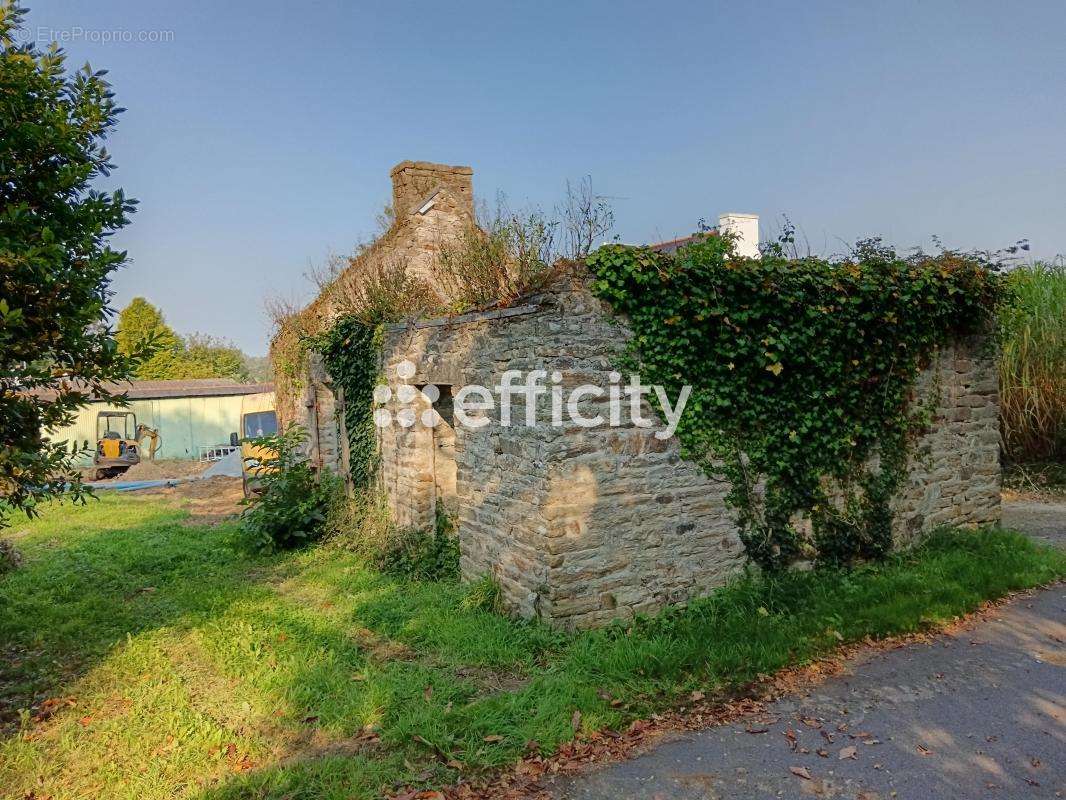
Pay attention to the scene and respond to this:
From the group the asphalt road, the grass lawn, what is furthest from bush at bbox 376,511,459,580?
the asphalt road

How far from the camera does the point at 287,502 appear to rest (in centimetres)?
941

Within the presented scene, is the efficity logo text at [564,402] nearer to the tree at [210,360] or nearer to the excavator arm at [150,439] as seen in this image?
the excavator arm at [150,439]

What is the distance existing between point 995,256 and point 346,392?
28.9 feet

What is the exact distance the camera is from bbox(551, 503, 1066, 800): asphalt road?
349 cm

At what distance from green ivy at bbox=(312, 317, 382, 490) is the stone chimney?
3.74m

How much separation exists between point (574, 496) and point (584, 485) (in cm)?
13

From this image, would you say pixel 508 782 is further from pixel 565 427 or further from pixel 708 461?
pixel 708 461

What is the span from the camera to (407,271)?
11.8m

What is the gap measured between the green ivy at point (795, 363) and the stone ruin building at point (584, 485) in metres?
0.28

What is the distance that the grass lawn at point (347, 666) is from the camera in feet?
12.4

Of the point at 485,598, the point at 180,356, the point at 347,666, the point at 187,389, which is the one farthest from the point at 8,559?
the point at 180,356

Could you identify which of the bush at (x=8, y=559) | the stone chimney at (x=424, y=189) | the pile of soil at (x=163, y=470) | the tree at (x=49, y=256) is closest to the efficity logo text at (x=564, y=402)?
the tree at (x=49, y=256)

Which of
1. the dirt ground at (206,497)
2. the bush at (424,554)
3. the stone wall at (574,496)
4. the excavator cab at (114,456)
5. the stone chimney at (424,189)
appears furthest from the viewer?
the excavator cab at (114,456)

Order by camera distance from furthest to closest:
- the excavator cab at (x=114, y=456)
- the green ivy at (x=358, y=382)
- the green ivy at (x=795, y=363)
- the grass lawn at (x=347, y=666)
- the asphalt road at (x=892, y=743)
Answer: the excavator cab at (x=114, y=456), the green ivy at (x=358, y=382), the green ivy at (x=795, y=363), the grass lawn at (x=347, y=666), the asphalt road at (x=892, y=743)
